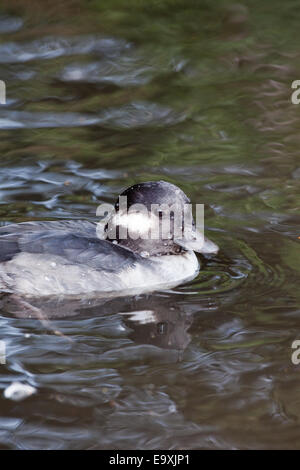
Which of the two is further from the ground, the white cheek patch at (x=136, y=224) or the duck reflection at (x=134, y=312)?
the white cheek patch at (x=136, y=224)

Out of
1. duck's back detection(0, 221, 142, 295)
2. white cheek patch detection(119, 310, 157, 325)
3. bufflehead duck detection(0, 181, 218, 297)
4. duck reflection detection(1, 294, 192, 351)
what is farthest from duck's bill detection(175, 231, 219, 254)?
white cheek patch detection(119, 310, 157, 325)

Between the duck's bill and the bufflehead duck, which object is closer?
the bufflehead duck

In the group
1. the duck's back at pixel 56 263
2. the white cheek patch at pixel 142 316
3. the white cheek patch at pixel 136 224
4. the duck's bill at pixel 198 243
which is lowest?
the white cheek patch at pixel 142 316

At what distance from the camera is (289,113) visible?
873 centimetres

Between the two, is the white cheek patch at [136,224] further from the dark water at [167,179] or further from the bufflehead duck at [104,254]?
Answer: the dark water at [167,179]

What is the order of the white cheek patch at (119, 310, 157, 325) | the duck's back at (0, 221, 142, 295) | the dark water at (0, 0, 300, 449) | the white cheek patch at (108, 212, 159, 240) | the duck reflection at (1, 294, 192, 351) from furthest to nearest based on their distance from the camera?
the white cheek patch at (108, 212, 159, 240) < the duck's back at (0, 221, 142, 295) < the white cheek patch at (119, 310, 157, 325) < the duck reflection at (1, 294, 192, 351) < the dark water at (0, 0, 300, 449)

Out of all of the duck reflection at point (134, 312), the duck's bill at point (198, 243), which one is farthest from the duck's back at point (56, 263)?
the duck's bill at point (198, 243)

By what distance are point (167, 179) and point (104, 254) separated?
1.85 m

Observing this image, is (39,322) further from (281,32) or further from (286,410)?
(281,32)

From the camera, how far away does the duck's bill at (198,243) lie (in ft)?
20.5

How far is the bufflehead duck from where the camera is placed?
5.75m

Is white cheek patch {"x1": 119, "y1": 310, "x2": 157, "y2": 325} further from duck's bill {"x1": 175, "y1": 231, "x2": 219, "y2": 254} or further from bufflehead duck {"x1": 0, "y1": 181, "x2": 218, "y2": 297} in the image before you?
duck's bill {"x1": 175, "y1": 231, "x2": 219, "y2": 254}

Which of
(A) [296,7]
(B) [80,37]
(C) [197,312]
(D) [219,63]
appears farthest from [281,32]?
(C) [197,312]
